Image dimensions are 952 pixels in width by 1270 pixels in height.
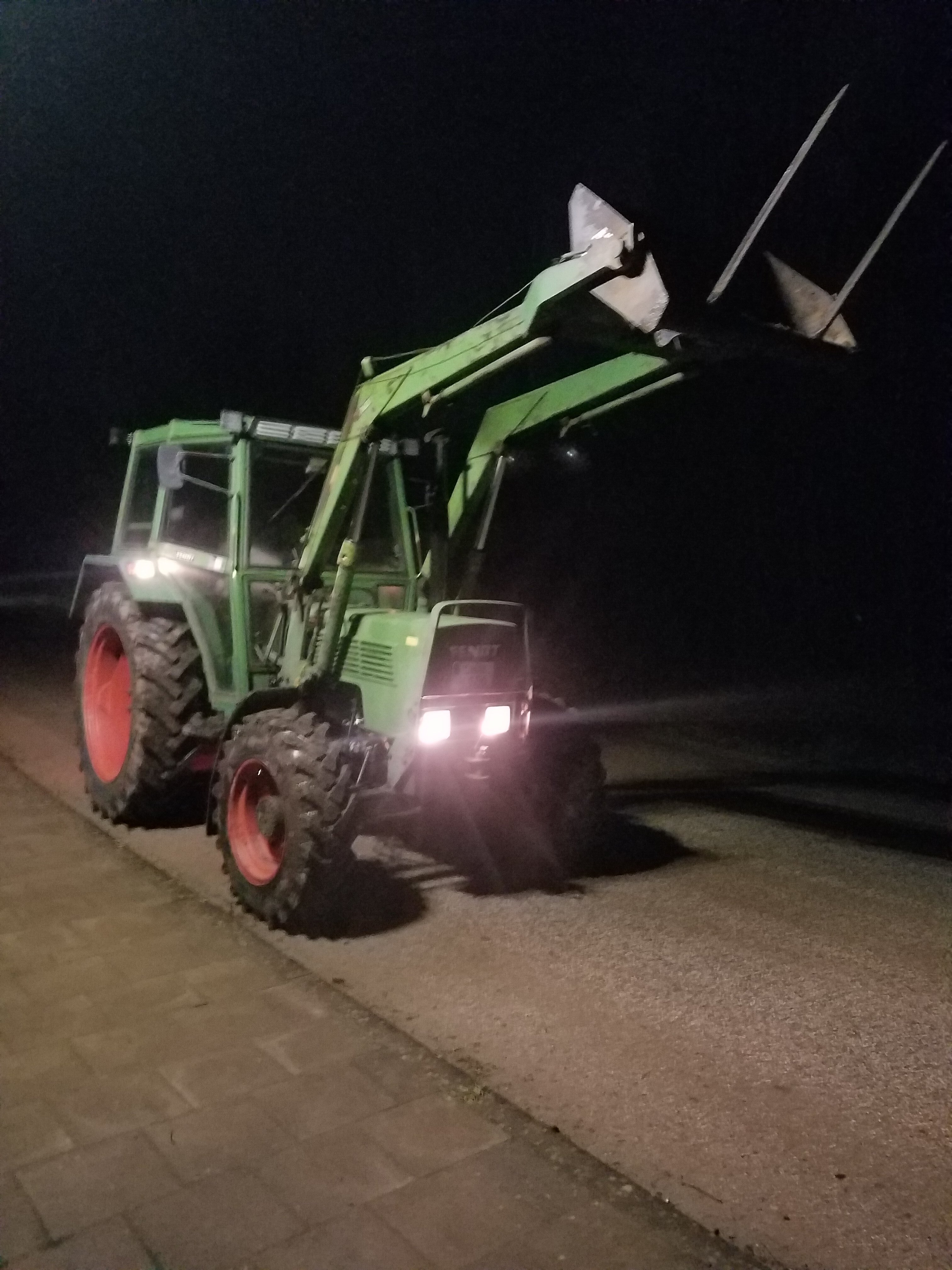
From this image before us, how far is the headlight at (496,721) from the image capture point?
5.12m

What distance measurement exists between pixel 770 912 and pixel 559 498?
13.8 meters

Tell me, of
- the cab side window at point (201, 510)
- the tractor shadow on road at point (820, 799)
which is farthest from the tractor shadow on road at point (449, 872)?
the cab side window at point (201, 510)

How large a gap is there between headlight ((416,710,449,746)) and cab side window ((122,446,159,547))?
2979mm

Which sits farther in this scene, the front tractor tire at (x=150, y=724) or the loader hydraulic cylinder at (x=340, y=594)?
the front tractor tire at (x=150, y=724)

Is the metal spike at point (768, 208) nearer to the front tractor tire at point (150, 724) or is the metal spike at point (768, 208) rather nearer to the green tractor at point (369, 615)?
the green tractor at point (369, 615)

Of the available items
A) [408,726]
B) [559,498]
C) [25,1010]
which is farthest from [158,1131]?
[559,498]

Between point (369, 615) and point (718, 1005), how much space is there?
2599 mm

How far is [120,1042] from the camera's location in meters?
3.53

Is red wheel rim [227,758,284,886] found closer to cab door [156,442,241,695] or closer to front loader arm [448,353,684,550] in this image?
cab door [156,442,241,695]

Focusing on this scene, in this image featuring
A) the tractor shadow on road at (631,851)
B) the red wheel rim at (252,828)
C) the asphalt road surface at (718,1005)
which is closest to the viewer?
the asphalt road surface at (718,1005)

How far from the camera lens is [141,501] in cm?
695

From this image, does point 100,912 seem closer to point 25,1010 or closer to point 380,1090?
point 25,1010

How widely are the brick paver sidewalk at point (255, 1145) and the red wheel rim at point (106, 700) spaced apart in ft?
8.42

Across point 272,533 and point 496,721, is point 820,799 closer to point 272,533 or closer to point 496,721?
point 496,721
